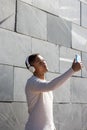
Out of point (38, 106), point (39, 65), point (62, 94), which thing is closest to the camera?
point (38, 106)

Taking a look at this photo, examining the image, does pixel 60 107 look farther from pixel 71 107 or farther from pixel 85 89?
pixel 85 89

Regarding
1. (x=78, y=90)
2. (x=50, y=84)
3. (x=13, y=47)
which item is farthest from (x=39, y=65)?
(x=78, y=90)

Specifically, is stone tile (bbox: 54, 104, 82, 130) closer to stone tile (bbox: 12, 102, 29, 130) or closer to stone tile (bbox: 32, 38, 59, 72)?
stone tile (bbox: 32, 38, 59, 72)

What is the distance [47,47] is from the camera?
565 cm

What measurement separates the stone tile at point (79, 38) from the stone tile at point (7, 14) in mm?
1778

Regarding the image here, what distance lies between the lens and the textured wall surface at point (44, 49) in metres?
4.74

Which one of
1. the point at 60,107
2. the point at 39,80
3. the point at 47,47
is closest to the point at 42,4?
the point at 47,47

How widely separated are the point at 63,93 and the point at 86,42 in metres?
1.33

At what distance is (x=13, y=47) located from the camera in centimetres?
489

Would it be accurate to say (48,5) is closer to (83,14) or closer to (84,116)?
(83,14)

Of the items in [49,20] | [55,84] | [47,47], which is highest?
[49,20]

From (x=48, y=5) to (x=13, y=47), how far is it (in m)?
1.24

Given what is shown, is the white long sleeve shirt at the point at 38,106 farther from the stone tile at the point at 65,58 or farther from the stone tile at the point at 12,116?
the stone tile at the point at 65,58

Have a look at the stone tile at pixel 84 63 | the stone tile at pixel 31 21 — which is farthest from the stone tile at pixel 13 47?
the stone tile at pixel 84 63
